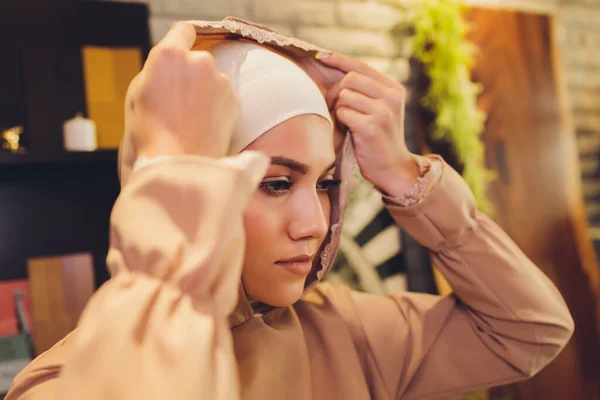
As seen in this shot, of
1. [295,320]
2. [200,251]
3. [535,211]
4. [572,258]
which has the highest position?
[200,251]

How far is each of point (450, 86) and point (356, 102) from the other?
1.21 meters

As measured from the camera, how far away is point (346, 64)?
977 mm

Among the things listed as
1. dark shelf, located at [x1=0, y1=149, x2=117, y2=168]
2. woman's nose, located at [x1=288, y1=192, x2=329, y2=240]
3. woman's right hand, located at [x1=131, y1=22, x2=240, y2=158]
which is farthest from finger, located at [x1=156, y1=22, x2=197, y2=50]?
dark shelf, located at [x1=0, y1=149, x2=117, y2=168]

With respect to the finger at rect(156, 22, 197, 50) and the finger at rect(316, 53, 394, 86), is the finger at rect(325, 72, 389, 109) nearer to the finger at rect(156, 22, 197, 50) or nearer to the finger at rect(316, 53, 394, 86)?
the finger at rect(316, 53, 394, 86)

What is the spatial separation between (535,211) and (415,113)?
73cm

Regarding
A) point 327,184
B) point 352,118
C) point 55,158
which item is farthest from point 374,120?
point 55,158

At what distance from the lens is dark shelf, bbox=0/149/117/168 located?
4.32ft

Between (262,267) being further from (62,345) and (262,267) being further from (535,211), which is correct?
(535,211)

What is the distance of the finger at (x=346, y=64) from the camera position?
971 millimetres

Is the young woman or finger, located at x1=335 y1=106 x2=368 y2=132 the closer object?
the young woman

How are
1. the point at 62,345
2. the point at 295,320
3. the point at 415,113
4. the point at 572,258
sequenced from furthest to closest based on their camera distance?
the point at 572,258 < the point at 415,113 < the point at 295,320 < the point at 62,345

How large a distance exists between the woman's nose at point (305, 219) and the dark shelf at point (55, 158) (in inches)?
33.8

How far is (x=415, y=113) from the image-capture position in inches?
82.7

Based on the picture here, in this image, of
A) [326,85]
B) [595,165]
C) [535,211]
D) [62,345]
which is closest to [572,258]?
[535,211]
